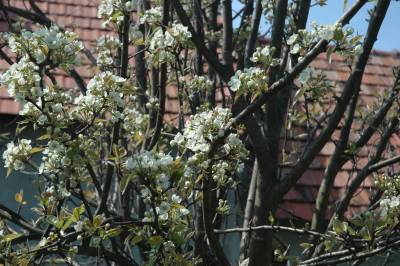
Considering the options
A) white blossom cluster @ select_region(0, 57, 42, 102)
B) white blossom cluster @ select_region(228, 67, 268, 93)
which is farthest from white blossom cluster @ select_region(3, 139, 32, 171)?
white blossom cluster @ select_region(228, 67, 268, 93)

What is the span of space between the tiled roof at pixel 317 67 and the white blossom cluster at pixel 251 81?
5.29 ft

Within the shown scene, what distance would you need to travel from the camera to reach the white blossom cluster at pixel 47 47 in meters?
2.17

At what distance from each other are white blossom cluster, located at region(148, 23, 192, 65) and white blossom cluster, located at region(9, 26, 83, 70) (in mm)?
484

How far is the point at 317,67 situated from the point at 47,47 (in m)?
3.86

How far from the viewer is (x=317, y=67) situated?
18.7 feet

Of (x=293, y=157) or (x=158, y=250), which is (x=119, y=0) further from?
(x=293, y=157)

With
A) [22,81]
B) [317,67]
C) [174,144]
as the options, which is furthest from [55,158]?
[317,67]

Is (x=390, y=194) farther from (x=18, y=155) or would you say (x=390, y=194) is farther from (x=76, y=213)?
(x=18, y=155)

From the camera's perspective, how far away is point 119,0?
2641 mm

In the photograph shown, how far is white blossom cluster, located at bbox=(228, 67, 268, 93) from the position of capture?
2.25 metres

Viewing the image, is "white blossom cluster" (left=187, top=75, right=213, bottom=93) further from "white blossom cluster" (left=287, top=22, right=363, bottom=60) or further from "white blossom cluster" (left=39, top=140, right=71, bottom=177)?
"white blossom cluster" (left=39, top=140, right=71, bottom=177)

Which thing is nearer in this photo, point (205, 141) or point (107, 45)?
point (205, 141)

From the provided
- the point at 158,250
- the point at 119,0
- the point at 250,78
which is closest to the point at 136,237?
the point at 158,250

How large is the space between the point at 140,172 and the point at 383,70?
15.6ft
